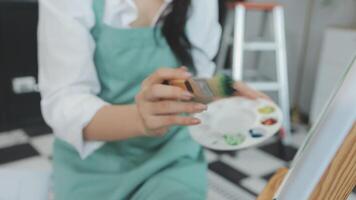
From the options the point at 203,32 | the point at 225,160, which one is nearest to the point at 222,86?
the point at 203,32

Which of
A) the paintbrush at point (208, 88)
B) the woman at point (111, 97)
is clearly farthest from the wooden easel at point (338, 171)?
the woman at point (111, 97)

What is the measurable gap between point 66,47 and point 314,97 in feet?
5.53

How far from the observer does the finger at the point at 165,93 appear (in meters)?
0.39

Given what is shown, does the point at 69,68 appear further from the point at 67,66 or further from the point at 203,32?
the point at 203,32

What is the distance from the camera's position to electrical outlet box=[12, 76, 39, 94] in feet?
6.14

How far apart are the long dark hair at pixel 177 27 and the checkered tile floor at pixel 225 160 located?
768mm

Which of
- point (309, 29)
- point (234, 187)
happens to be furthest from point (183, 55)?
point (309, 29)

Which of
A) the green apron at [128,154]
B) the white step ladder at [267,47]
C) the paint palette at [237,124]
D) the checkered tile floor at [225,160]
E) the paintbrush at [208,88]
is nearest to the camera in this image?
the paintbrush at [208,88]

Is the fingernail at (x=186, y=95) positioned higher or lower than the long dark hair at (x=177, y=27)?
higher

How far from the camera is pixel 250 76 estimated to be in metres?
2.04

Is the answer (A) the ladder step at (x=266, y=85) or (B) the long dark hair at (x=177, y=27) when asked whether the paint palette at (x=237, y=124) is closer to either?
(B) the long dark hair at (x=177, y=27)

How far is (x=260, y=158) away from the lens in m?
1.69

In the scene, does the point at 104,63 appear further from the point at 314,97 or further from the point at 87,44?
the point at 314,97

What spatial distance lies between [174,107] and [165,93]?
0.8 inches
